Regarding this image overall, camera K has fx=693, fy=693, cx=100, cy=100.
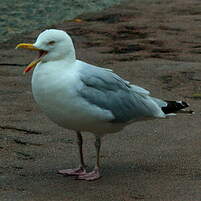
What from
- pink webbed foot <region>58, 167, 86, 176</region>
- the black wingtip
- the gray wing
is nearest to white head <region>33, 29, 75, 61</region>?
the gray wing

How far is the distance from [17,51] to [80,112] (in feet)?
12.8

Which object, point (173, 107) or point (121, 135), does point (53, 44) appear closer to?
point (173, 107)

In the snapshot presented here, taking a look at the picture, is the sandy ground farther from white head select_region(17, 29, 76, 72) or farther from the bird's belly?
white head select_region(17, 29, 76, 72)

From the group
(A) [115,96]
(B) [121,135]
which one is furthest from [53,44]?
(B) [121,135]

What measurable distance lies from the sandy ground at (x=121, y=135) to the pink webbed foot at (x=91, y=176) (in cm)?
4

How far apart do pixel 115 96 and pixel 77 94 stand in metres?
0.40

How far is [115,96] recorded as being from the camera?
15.4ft

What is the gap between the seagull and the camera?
438 centimetres

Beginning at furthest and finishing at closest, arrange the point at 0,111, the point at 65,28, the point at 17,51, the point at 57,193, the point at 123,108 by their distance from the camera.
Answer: the point at 65,28 < the point at 17,51 < the point at 0,111 < the point at 123,108 < the point at 57,193

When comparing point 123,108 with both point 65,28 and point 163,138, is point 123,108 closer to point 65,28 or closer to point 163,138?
point 163,138

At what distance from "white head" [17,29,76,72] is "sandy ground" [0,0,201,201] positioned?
2.58 ft

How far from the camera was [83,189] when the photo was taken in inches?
175

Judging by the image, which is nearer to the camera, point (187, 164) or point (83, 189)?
point (83, 189)

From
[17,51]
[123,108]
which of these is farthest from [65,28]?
[123,108]
